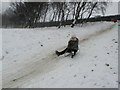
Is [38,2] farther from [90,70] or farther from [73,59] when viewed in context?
[90,70]

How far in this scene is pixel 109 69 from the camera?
1003cm

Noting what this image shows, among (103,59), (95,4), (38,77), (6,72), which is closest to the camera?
→ (38,77)

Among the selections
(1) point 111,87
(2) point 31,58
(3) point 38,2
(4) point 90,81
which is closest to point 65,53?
(2) point 31,58

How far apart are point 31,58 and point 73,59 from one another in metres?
3.40

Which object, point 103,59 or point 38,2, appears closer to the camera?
point 103,59

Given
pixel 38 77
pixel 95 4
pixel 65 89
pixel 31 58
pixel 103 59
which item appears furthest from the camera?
pixel 95 4

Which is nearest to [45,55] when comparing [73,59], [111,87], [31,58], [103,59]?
[31,58]

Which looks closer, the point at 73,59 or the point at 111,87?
the point at 111,87

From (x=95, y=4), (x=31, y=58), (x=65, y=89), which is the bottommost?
(x=65, y=89)

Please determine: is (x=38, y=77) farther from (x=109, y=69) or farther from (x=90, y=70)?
(x=109, y=69)

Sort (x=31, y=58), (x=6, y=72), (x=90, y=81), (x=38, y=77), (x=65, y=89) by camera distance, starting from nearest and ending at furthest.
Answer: (x=65, y=89), (x=90, y=81), (x=38, y=77), (x=6, y=72), (x=31, y=58)

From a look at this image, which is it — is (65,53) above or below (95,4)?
below

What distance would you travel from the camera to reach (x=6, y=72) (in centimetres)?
1076

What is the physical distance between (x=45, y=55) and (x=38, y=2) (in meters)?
20.5
